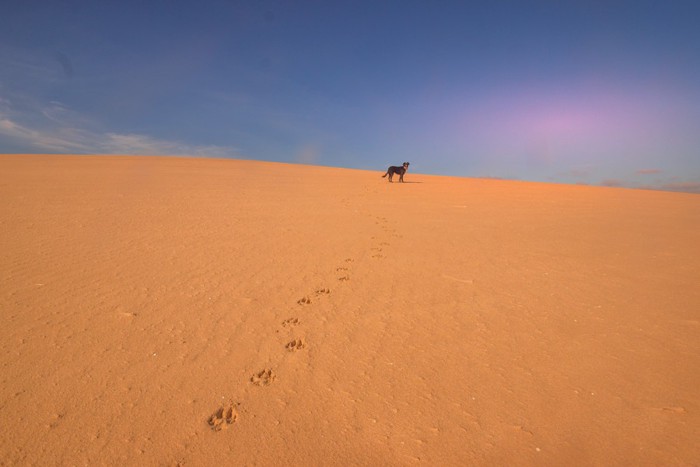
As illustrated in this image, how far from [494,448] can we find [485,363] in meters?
0.97

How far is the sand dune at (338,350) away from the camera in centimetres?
233

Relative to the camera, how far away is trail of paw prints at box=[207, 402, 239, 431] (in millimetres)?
2424

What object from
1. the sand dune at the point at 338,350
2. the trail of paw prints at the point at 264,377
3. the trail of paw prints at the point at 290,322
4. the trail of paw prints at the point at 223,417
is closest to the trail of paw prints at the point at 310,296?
the sand dune at the point at 338,350

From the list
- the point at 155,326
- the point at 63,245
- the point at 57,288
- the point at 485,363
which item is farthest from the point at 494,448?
the point at 63,245

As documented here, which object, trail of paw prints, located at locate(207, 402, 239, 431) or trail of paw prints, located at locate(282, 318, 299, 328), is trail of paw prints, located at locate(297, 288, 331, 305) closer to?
trail of paw prints, located at locate(282, 318, 299, 328)

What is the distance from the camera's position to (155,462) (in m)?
2.14

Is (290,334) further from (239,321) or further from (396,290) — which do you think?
(396,290)

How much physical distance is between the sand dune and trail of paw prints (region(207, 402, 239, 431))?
0.02m

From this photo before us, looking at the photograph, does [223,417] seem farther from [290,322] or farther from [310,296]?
[310,296]

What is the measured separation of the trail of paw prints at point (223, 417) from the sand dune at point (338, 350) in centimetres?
2

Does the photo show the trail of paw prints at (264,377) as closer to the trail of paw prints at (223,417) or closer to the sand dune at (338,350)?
the sand dune at (338,350)

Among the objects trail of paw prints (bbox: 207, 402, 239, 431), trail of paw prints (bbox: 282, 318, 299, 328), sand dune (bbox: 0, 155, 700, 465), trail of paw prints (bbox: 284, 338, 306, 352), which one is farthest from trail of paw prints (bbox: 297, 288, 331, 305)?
trail of paw prints (bbox: 207, 402, 239, 431)

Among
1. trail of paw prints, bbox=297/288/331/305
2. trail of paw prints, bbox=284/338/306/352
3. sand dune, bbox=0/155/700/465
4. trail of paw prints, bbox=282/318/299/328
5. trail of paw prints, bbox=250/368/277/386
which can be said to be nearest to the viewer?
sand dune, bbox=0/155/700/465

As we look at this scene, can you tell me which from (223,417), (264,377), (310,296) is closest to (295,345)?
(264,377)
